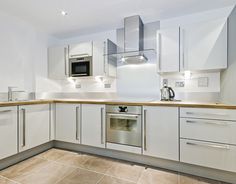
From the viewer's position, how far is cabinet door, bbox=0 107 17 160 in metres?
1.83

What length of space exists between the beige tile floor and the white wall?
1.28 meters

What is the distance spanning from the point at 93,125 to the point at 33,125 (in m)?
0.91

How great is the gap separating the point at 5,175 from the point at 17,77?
4.98ft

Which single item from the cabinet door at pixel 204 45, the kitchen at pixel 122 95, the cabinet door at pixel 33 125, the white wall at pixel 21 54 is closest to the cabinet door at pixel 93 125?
the kitchen at pixel 122 95

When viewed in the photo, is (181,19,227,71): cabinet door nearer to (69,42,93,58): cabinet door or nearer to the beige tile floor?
the beige tile floor

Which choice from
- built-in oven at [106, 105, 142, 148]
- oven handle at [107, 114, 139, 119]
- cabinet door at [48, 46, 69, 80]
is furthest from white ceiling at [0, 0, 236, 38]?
oven handle at [107, 114, 139, 119]

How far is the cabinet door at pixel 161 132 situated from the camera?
1828mm

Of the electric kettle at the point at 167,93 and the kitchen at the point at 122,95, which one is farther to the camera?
the electric kettle at the point at 167,93

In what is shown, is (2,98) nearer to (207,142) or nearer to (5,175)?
(5,175)

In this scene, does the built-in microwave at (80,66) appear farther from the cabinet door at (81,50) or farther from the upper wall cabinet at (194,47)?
the upper wall cabinet at (194,47)

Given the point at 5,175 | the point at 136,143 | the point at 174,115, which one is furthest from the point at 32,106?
the point at 174,115

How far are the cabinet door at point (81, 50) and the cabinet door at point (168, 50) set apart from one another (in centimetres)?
A: 125

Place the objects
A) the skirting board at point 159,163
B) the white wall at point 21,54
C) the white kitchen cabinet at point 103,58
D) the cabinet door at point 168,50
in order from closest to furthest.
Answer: the skirting board at point 159,163 < the cabinet door at point 168,50 < the white wall at point 21,54 < the white kitchen cabinet at point 103,58

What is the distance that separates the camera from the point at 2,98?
229 centimetres
